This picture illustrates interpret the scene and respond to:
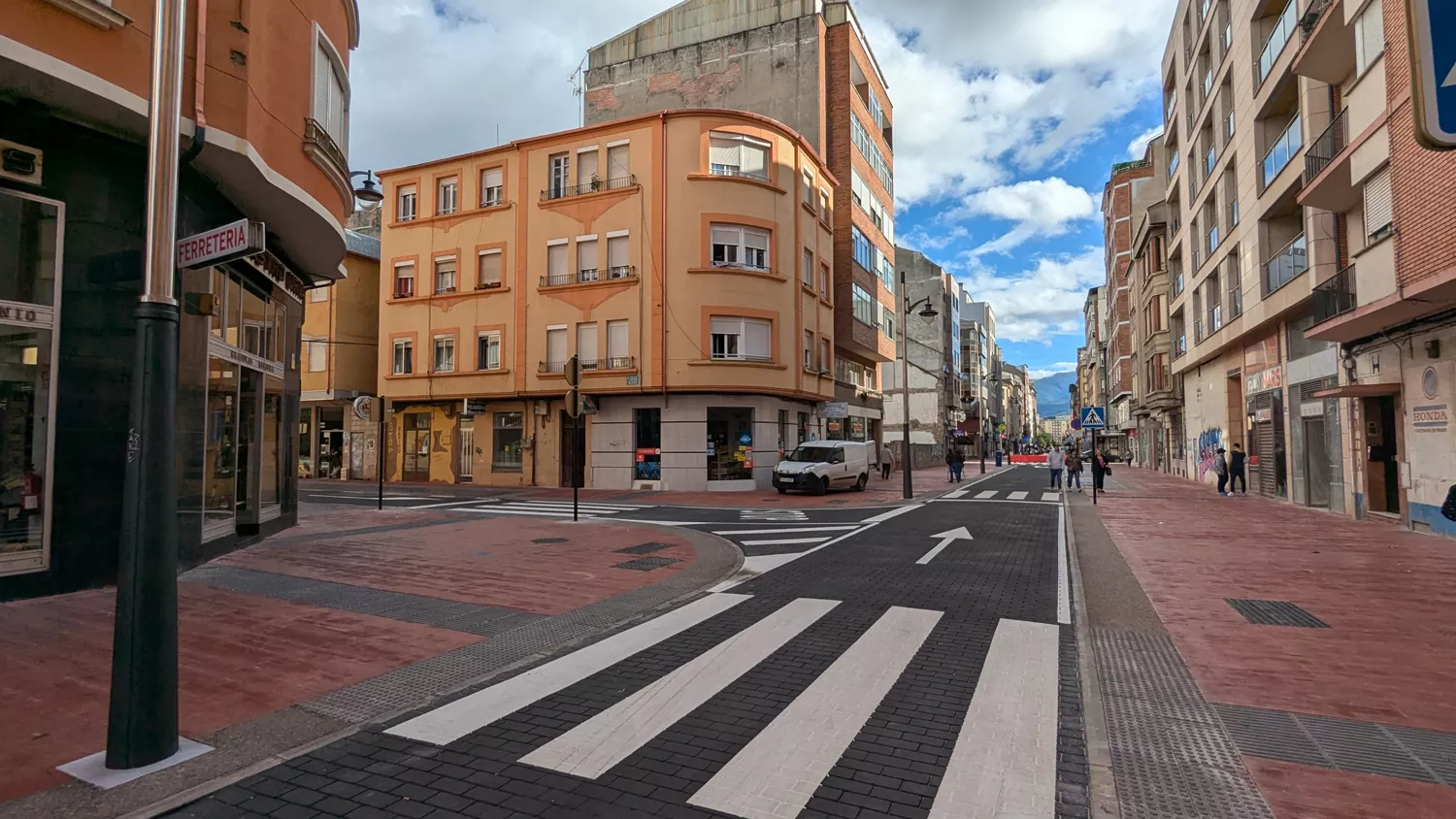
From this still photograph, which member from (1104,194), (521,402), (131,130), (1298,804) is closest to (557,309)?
(521,402)

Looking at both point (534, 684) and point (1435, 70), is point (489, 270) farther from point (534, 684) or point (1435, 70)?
point (1435, 70)

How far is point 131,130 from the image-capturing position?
287 inches

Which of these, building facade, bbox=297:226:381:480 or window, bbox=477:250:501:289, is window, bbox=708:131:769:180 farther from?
building facade, bbox=297:226:381:480

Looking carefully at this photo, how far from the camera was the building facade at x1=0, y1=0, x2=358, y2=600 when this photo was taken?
6.73 m

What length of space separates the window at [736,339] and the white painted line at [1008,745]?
19.6 m

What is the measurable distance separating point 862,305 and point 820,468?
1344 cm

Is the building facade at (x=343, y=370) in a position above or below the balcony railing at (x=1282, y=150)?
below

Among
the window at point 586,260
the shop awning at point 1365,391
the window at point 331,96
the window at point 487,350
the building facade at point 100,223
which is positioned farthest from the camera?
the window at point 487,350

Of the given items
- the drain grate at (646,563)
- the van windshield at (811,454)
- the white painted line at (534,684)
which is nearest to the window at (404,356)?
the van windshield at (811,454)

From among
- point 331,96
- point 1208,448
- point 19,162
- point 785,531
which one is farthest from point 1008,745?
point 1208,448

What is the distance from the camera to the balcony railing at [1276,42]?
55.8 ft

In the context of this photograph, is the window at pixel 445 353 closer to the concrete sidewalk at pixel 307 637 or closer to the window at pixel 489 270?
the window at pixel 489 270

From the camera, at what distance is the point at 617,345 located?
82.2 ft

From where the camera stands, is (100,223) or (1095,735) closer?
(1095,735)
